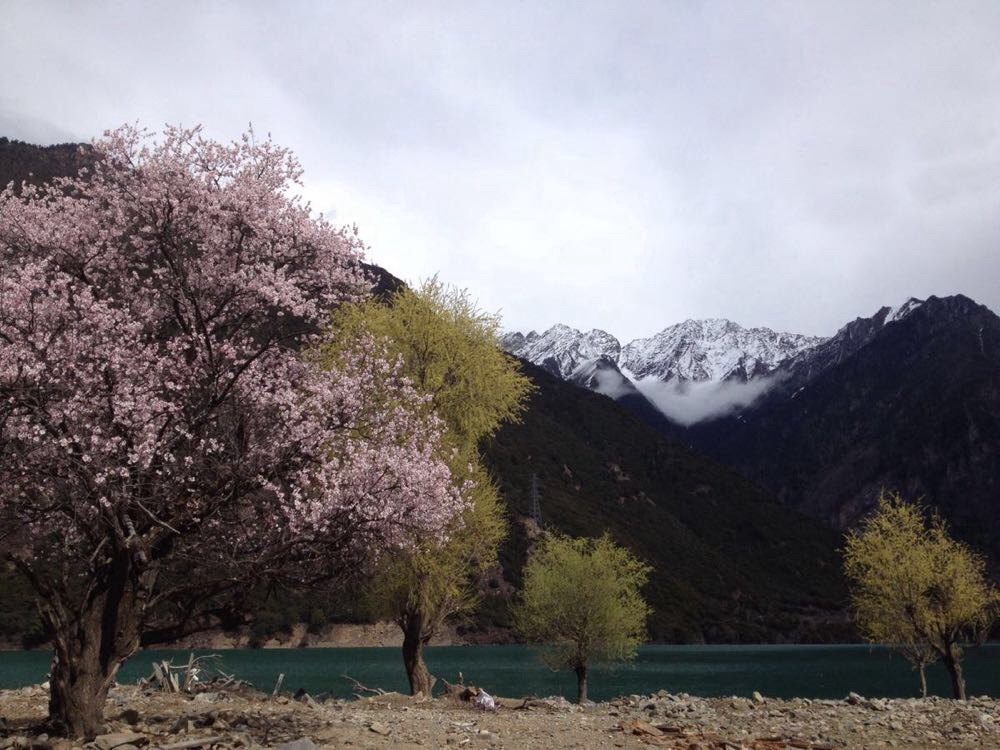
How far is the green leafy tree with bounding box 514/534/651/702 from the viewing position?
50.5m

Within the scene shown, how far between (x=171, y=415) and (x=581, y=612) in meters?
40.3

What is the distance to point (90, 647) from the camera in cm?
1522

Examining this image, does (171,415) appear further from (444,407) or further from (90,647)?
(444,407)

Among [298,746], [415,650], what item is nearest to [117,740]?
[298,746]

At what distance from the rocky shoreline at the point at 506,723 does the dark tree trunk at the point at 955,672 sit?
1267 centimetres

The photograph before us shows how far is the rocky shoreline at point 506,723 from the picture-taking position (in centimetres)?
1652

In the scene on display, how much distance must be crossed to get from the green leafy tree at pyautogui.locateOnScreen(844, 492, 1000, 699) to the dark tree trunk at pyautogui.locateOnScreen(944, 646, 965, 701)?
69mm

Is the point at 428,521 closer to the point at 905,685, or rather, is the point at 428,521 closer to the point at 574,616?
the point at 574,616

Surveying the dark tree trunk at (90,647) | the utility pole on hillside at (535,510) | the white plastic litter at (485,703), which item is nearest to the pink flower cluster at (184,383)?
the dark tree trunk at (90,647)

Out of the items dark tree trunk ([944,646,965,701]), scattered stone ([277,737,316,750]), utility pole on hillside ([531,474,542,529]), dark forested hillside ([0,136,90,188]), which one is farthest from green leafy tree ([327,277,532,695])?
utility pole on hillside ([531,474,542,529])

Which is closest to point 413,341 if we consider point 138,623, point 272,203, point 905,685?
point 272,203

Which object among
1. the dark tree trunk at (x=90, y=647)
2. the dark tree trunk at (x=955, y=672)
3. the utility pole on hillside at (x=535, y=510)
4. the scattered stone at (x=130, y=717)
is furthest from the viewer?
the utility pole on hillside at (x=535, y=510)

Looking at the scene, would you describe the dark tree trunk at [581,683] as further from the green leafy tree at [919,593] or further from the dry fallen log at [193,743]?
the dry fallen log at [193,743]

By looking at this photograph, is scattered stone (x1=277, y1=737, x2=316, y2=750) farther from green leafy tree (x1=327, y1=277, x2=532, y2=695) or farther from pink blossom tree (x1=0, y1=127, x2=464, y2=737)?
green leafy tree (x1=327, y1=277, x2=532, y2=695)
